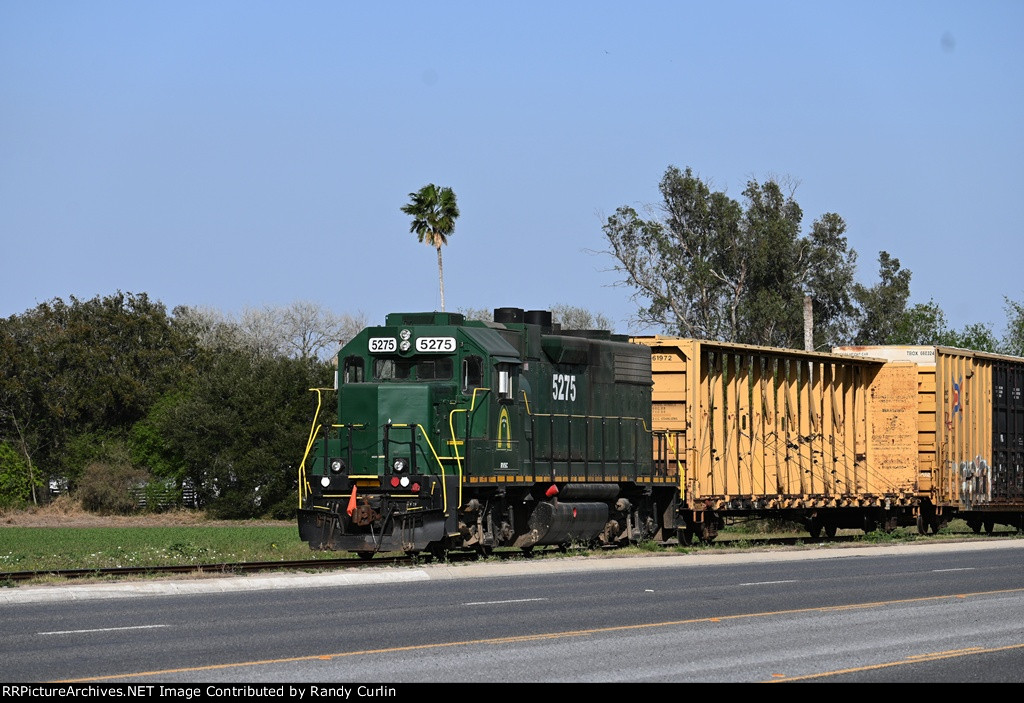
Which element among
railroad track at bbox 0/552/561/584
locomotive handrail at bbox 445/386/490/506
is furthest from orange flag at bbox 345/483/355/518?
locomotive handrail at bbox 445/386/490/506

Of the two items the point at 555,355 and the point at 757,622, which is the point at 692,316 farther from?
the point at 757,622

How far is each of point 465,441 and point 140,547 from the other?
13224 mm

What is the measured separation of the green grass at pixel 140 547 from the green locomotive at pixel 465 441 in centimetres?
280

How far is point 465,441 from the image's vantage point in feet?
77.6

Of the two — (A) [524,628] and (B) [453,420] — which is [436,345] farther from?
(A) [524,628]

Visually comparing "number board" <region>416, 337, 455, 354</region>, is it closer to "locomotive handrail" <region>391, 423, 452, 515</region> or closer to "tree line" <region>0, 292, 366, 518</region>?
"locomotive handrail" <region>391, 423, 452, 515</region>

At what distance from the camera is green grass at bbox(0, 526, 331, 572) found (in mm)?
25609

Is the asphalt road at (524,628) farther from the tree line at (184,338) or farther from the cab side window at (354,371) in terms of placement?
the tree line at (184,338)

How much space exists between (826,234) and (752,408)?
127 ft

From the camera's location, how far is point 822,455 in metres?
32.8

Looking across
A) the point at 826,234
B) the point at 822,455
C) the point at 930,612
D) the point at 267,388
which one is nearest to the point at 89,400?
the point at 267,388

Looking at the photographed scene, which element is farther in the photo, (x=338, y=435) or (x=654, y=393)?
(x=654, y=393)

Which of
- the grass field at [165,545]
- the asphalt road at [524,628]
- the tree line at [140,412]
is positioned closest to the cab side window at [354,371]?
the grass field at [165,545]
